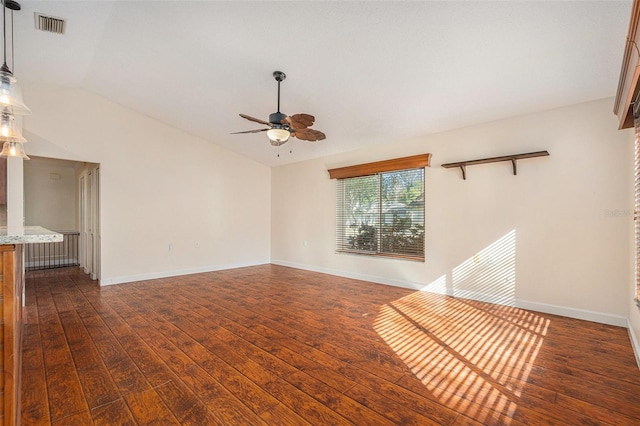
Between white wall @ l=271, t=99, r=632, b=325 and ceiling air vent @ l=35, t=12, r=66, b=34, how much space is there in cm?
464

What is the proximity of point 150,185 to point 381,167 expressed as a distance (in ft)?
14.5

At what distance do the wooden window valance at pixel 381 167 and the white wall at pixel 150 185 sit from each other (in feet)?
8.20

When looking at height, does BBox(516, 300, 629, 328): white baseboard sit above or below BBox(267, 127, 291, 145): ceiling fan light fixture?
below

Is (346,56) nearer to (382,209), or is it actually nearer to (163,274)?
(382,209)

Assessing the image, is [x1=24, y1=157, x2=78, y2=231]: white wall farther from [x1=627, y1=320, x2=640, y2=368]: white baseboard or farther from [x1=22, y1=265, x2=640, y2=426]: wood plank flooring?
[x1=627, y1=320, x2=640, y2=368]: white baseboard

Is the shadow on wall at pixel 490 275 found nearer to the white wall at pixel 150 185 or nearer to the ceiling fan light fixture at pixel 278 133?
the ceiling fan light fixture at pixel 278 133

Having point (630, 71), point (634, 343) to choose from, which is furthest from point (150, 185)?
point (634, 343)

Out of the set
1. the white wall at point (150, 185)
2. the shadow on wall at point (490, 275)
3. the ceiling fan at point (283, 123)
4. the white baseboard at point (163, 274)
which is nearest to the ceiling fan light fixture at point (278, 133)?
the ceiling fan at point (283, 123)

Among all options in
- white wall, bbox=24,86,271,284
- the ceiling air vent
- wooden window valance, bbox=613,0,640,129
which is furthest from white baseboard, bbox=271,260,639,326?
the ceiling air vent

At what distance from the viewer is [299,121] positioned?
10.5 ft

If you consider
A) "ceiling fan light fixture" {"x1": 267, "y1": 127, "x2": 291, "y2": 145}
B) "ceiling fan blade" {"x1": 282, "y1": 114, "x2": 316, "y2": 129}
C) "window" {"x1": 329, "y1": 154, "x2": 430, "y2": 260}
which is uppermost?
"ceiling fan blade" {"x1": 282, "y1": 114, "x2": 316, "y2": 129}

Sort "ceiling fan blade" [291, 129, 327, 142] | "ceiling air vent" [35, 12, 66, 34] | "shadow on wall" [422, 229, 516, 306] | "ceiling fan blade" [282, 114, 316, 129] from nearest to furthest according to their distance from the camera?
"ceiling air vent" [35, 12, 66, 34] → "ceiling fan blade" [282, 114, 316, 129] → "ceiling fan blade" [291, 129, 327, 142] → "shadow on wall" [422, 229, 516, 306]

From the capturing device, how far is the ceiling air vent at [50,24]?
9.84 feet

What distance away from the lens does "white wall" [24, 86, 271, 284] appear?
471 centimetres
